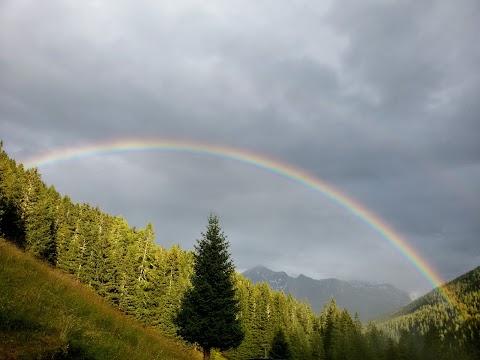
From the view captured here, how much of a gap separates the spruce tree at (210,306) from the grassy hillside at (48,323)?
10.4m

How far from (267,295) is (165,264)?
34940 millimetres

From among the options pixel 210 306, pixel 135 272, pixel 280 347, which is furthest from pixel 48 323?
pixel 280 347

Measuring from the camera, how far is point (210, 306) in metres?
28.0

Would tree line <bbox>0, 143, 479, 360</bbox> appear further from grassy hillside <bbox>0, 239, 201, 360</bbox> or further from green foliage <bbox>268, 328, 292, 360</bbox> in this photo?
grassy hillside <bbox>0, 239, 201, 360</bbox>

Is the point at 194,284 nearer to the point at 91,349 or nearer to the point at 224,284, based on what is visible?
the point at 224,284

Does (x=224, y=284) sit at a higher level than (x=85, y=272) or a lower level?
lower

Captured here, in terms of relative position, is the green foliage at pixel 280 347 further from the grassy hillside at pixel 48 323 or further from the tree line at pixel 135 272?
the grassy hillside at pixel 48 323

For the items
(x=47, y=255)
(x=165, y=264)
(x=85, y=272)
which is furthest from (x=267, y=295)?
(x=47, y=255)

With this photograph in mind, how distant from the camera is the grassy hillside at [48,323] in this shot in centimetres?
986

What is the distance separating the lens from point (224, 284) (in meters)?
29.0

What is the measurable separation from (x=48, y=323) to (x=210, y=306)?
17.6 meters

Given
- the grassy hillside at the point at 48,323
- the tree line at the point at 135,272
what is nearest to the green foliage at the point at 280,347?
the tree line at the point at 135,272

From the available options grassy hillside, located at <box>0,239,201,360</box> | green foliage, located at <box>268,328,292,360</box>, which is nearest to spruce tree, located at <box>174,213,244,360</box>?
grassy hillside, located at <box>0,239,201,360</box>

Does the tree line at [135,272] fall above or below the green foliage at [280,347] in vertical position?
above
